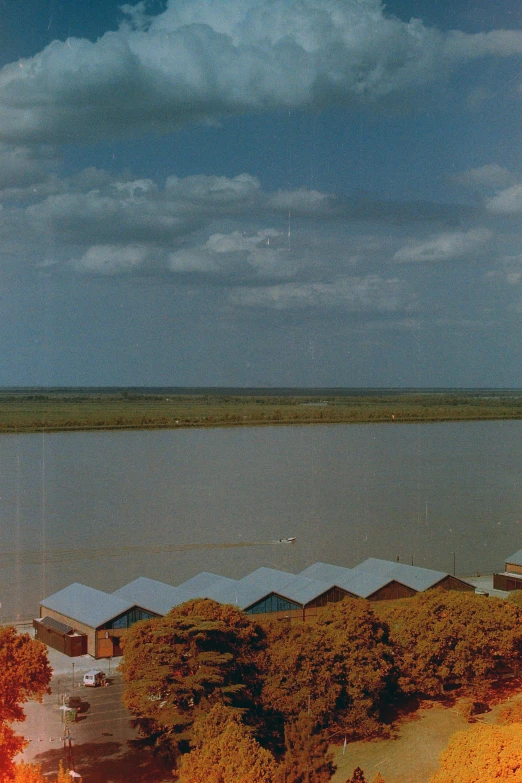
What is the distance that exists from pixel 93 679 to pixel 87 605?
41.3 inches

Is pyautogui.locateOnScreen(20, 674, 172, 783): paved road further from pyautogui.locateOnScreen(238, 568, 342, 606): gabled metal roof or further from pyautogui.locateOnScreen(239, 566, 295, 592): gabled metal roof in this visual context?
pyautogui.locateOnScreen(239, 566, 295, 592): gabled metal roof

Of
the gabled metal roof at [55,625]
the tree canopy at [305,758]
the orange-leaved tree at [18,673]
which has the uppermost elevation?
the orange-leaved tree at [18,673]

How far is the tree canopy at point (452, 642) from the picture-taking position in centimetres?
500

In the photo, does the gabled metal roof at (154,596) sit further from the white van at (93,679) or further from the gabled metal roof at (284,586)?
the white van at (93,679)

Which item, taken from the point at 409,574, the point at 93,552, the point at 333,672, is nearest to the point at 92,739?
the point at 333,672

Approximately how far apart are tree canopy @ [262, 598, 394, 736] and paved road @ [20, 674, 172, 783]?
2.49ft

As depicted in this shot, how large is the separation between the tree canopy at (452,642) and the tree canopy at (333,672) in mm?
188

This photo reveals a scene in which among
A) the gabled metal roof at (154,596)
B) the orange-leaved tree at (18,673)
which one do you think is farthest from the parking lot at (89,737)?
the gabled metal roof at (154,596)

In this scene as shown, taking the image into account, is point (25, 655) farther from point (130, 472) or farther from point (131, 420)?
point (131, 420)

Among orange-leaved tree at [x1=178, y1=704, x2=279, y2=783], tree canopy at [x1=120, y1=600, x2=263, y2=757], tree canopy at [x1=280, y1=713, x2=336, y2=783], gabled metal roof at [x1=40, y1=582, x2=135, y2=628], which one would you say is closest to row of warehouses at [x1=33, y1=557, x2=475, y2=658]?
gabled metal roof at [x1=40, y1=582, x2=135, y2=628]

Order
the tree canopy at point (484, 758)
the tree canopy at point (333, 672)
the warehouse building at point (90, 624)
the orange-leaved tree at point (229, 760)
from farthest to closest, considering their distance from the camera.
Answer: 1. the warehouse building at point (90, 624)
2. the tree canopy at point (333, 672)
3. the orange-leaved tree at point (229, 760)
4. the tree canopy at point (484, 758)

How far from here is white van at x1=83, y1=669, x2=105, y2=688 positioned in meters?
5.29

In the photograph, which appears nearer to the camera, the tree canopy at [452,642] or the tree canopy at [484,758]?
the tree canopy at [484,758]

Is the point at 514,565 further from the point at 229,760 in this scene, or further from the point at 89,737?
the point at 229,760
